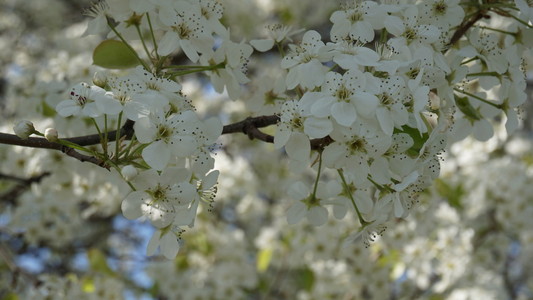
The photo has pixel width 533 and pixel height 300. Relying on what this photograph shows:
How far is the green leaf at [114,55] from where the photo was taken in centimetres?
166

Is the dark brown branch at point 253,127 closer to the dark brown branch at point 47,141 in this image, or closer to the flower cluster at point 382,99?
the flower cluster at point 382,99

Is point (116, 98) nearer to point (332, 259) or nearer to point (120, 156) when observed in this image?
point (120, 156)

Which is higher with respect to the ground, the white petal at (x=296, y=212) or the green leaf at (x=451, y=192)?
the white petal at (x=296, y=212)

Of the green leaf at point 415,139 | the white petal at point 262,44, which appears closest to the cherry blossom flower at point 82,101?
the white petal at point 262,44

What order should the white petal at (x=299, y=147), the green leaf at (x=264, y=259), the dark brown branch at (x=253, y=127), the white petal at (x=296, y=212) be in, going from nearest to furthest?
the white petal at (x=299, y=147) < the dark brown branch at (x=253, y=127) < the white petal at (x=296, y=212) < the green leaf at (x=264, y=259)

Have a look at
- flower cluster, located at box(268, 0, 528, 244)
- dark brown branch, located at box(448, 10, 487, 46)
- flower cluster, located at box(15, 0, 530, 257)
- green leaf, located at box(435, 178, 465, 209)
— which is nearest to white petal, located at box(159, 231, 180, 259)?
flower cluster, located at box(15, 0, 530, 257)

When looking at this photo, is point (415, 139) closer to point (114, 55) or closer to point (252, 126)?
point (252, 126)

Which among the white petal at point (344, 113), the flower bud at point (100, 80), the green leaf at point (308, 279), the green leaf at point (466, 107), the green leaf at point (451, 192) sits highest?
the white petal at point (344, 113)

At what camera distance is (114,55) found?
5.53ft

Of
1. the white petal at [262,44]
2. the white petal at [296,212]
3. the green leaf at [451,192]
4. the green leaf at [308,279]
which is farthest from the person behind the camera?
the green leaf at [308,279]

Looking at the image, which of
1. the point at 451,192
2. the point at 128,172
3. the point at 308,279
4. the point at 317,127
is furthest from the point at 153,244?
the point at 451,192

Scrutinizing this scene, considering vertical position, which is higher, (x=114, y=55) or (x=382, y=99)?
(x=382, y=99)

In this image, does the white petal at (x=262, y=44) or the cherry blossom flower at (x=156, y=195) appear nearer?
the cherry blossom flower at (x=156, y=195)

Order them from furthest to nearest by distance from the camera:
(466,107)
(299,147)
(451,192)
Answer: (451,192) < (466,107) < (299,147)
